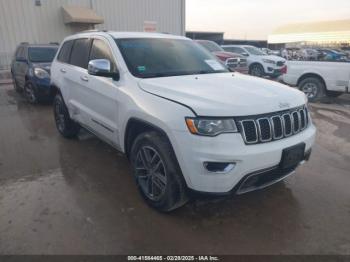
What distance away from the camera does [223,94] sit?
283cm

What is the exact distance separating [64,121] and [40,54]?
461 cm

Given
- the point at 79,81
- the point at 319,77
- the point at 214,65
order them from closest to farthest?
the point at 214,65 < the point at 79,81 < the point at 319,77

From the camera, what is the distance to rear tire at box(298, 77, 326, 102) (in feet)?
29.6

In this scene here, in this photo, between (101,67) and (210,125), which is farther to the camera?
(101,67)

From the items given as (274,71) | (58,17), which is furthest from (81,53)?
(58,17)

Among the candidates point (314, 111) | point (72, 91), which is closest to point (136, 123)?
point (72, 91)

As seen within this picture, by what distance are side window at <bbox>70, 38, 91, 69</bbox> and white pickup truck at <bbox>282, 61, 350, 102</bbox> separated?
7092 millimetres

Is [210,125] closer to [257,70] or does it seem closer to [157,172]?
[157,172]

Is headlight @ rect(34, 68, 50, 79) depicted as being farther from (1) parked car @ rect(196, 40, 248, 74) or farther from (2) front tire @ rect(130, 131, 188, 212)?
(1) parked car @ rect(196, 40, 248, 74)

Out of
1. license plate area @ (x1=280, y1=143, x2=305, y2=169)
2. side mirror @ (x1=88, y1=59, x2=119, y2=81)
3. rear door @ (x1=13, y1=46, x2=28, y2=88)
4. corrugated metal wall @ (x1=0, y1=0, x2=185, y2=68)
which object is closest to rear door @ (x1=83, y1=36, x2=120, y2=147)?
side mirror @ (x1=88, y1=59, x2=119, y2=81)

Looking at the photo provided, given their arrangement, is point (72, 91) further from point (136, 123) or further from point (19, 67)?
point (19, 67)

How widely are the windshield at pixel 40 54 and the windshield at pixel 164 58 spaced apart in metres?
6.00

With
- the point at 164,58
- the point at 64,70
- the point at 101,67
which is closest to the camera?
the point at 101,67

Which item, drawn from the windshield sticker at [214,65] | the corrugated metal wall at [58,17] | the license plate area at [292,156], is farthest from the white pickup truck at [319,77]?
the corrugated metal wall at [58,17]
